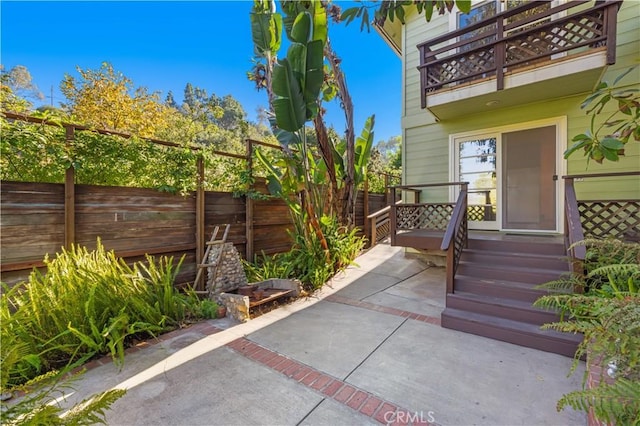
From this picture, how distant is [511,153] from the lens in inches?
245

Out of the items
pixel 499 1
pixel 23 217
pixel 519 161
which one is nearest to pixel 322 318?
pixel 23 217

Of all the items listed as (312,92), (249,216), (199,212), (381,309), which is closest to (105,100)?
(199,212)

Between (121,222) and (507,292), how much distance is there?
5.68 metres

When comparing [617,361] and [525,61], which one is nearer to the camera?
[617,361]

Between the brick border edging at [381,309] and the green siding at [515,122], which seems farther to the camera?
the green siding at [515,122]

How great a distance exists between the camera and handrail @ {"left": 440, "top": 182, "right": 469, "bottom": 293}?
392 centimetres

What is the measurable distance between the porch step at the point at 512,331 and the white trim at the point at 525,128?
9.92 ft

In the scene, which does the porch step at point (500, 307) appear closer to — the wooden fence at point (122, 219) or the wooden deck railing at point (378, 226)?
the wooden fence at point (122, 219)

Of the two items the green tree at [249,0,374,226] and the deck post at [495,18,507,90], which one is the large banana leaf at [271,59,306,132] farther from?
the deck post at [495,18,507,90]

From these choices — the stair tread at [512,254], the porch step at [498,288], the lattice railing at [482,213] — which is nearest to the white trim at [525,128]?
the lattice railing at [482,213]

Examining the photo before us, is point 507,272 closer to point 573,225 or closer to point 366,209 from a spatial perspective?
point 573,225

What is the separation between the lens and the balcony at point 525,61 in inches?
164

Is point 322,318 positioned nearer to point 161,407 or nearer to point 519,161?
point 161,407

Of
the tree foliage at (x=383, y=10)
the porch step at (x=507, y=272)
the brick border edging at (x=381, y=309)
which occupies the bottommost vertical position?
the brick border edging at (x=381, y=309)
